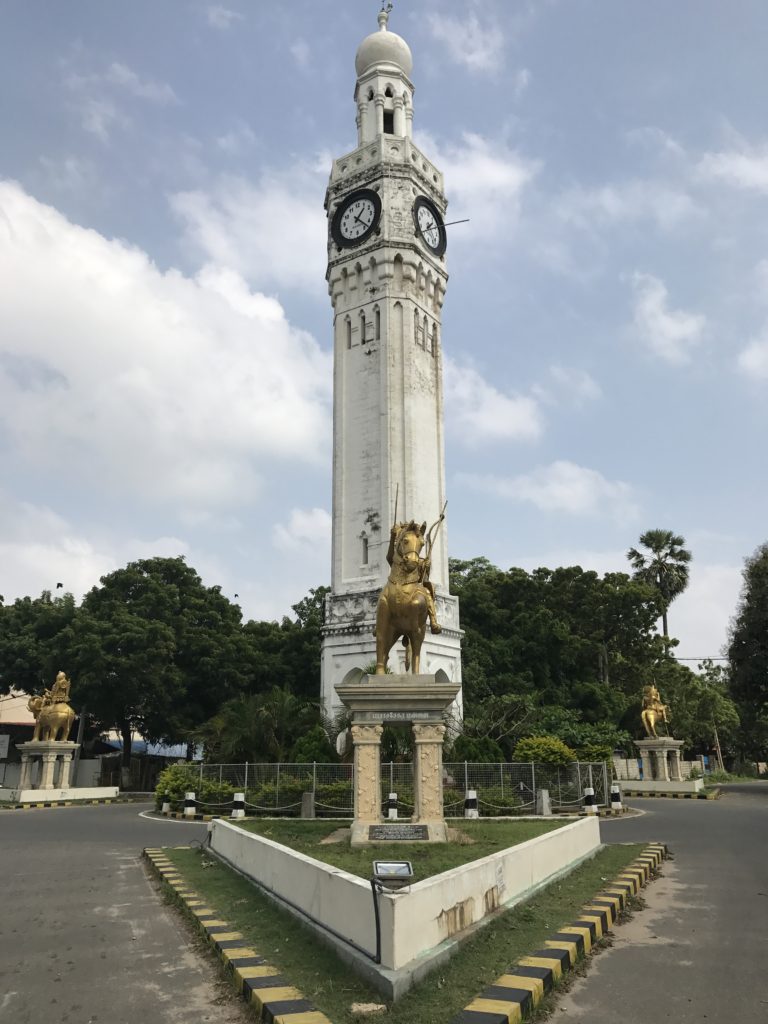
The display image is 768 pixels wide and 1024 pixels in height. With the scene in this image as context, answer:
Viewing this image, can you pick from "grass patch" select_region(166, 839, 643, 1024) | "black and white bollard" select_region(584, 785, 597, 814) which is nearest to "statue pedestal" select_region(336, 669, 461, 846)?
"grass patch" select_region(166, 839, 643, 1024)

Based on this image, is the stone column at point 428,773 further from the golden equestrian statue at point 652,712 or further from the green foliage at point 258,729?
the golden equestrian statue at point 652,712

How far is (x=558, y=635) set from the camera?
41.3 m

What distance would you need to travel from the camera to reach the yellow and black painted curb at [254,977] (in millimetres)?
5739

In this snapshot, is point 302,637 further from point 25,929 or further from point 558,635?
point 25,929

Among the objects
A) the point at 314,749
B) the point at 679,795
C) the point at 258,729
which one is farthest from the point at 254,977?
the point at 679,795

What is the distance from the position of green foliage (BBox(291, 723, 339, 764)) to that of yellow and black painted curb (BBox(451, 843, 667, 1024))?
1624 centimetres

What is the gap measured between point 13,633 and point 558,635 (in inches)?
1086

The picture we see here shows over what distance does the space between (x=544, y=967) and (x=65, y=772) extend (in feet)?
99.4

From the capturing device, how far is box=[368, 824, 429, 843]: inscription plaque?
1245cm

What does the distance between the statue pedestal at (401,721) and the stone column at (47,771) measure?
23489 mm

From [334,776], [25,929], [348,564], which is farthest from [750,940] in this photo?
[348,564]

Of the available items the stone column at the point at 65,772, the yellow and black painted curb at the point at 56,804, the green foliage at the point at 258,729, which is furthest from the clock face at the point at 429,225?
the yellow and black painted curb at the point at 56,804

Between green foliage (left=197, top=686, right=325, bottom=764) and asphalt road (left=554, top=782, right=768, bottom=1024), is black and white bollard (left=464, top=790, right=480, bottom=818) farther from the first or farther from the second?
green foliage (left=197, top=686, right=325, bottom=764)

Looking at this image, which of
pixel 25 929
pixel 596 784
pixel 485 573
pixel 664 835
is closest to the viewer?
pixel 25 929
